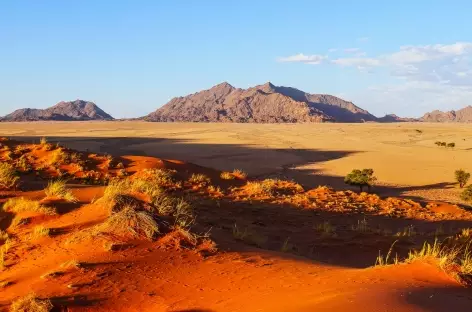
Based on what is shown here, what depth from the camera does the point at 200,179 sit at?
20.9 metres

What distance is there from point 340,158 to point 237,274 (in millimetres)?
39535

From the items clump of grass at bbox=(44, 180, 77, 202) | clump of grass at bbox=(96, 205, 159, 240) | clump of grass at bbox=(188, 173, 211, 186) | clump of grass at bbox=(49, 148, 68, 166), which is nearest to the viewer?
clump of grass at bbox=(96, 205, 159, 240)

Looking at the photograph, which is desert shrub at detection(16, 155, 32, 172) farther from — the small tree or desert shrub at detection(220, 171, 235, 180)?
the small tree

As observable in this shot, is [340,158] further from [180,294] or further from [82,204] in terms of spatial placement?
[180,294]

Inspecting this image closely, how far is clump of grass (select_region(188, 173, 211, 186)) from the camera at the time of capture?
67.8ft

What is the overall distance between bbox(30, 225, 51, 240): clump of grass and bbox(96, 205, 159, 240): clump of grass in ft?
3.71

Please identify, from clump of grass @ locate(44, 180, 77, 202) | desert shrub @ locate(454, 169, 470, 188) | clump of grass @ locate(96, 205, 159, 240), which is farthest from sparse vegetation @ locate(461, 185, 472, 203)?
clump of grass @ locate(96, 205, 159, 240)

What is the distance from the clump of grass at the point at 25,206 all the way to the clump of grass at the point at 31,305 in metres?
4.49

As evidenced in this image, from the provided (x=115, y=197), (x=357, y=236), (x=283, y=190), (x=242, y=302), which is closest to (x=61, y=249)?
(x=115, y=197)

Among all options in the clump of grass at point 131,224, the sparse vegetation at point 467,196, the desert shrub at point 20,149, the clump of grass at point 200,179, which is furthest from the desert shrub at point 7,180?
the sparse vegetation at point 467,196

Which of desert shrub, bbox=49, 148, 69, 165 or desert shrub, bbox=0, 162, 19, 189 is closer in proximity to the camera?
desert shrub, bbox=0, 162, 19, 189

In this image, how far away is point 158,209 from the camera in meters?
9.80

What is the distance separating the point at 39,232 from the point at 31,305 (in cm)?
338

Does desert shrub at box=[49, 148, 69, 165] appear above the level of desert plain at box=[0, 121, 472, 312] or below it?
above
